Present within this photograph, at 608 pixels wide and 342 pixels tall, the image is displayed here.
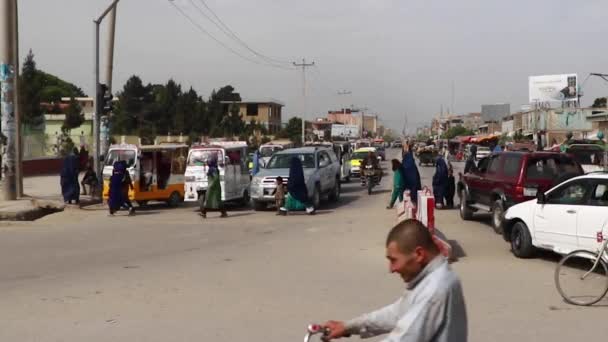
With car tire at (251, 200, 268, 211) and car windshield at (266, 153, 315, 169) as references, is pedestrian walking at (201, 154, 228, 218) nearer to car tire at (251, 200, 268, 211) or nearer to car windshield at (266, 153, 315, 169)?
car tire at (251, 200, 268, 211)

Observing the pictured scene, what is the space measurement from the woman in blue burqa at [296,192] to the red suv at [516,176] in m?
5.16

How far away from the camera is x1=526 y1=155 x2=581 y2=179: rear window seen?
1466 cm

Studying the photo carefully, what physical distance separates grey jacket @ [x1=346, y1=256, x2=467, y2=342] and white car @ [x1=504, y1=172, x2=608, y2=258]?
776 cm

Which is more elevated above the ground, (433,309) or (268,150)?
(268,150)

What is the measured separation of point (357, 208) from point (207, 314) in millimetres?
13908

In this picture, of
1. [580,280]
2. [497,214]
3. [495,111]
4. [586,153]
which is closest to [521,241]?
[580,280]

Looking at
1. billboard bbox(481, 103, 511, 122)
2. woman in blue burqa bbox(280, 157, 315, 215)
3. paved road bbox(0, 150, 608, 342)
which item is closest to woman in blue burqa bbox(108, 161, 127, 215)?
paved road bbox(0, 150, 608, 342)

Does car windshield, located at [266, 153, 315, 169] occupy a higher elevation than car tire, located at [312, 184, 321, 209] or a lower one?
higher

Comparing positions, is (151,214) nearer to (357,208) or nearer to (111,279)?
(357,208)

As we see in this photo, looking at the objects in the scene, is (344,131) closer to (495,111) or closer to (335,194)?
(495,111)

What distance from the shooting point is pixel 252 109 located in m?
110

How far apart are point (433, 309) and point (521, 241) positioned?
30.8ft

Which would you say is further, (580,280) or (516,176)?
(516,176)

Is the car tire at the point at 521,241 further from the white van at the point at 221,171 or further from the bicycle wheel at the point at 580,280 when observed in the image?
the white van at the point at 221,171
